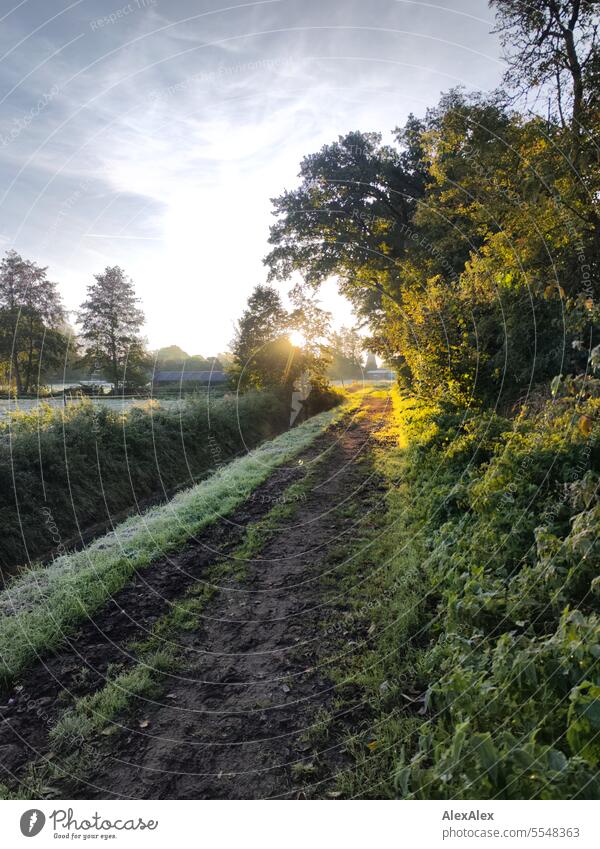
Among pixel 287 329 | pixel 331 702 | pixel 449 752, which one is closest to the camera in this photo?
pixel 449 752

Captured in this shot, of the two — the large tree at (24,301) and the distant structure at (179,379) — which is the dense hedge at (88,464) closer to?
the large tree at (24,301)

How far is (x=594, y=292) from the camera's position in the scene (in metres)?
8.08

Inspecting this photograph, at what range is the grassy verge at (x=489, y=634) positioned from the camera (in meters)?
2.37

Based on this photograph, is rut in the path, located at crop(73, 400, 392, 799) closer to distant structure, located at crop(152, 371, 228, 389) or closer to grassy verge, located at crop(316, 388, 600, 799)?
grassy verge, located at crop(316, 388, 600, 799)

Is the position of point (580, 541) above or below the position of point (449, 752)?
above

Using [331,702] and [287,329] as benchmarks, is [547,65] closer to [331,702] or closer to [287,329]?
[331,702]

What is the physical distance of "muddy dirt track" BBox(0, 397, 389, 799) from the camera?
3.44 metres

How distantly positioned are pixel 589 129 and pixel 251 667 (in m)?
9.31

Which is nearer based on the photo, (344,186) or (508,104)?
(508,104)

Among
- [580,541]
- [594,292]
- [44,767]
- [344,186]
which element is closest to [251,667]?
[44,767]

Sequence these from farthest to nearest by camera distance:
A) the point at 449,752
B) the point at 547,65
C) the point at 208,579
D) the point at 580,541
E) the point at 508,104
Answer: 1. the point at 508,104
2. the point at 547,65
3. the point at 208,579
4. the point at 580,541
5. the point at 449,752

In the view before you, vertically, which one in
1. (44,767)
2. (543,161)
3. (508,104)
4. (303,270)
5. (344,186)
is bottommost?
(44,767)
